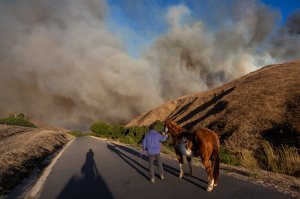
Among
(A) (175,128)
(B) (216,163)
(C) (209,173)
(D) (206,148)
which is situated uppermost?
(A) (175,128)

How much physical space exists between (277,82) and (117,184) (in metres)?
48.9

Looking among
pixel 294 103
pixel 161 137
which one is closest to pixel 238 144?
pixel 294 103

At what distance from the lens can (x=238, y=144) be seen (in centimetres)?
3303

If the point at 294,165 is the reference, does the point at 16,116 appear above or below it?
above

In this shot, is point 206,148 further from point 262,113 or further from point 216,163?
point 262,113

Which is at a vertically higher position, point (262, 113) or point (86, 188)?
point (262, 113)

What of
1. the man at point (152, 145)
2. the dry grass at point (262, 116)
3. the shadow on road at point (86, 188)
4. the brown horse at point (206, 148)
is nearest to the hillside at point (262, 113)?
the dry grass at point (262, 116)

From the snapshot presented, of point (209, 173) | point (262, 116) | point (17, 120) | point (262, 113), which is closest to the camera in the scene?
point (209, 173)

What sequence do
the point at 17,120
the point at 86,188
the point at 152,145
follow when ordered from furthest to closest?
1. the point at 17,120
2. the point at 152,145
3. the point at 86,188

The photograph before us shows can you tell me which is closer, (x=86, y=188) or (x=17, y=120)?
(x=86, y=188)

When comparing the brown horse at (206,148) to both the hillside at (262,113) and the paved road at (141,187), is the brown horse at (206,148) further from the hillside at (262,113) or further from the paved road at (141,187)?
the hillside at (262,113)

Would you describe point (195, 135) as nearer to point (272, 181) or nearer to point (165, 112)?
point (272, 181)

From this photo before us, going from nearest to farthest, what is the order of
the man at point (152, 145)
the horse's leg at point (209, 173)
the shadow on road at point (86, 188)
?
the horse's leg at point (209, 173)
the shadow on road at point (86, 188)
the man at point (152, 145)

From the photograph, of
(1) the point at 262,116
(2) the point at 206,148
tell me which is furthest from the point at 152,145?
(1) the point at 262,116
